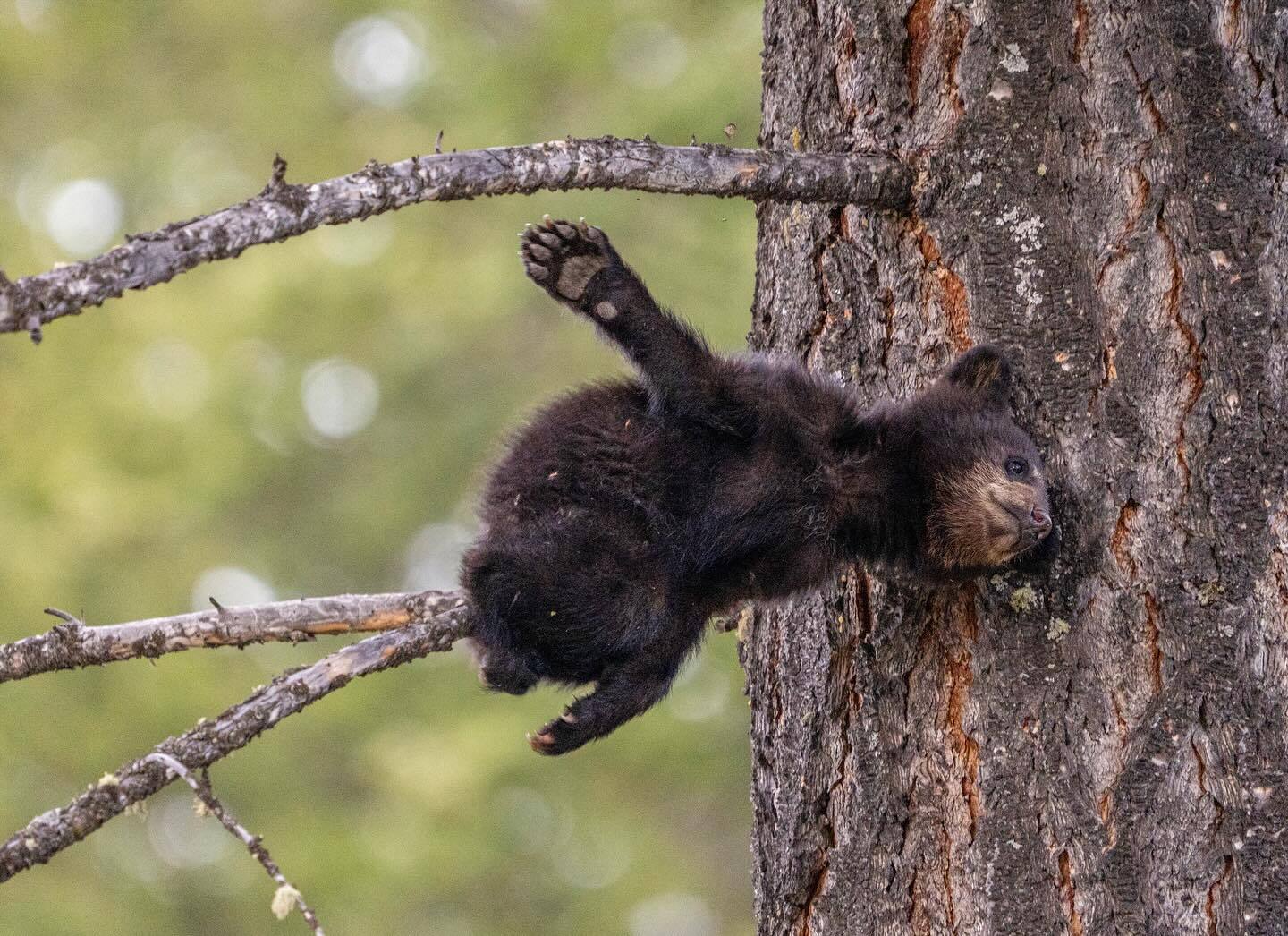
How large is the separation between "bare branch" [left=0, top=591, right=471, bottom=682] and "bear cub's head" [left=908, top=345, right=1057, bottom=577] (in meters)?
1.20

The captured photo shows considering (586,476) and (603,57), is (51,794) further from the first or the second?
(586,476)

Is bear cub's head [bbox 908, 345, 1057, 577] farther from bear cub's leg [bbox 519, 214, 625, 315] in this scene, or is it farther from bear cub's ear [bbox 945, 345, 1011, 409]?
bear cub's leg [bbox 519, 214, 625, 315]

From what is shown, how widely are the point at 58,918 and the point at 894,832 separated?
7.61 m

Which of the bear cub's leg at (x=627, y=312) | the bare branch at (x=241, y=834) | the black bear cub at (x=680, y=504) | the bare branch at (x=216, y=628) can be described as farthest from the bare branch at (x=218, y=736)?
the bear cub's leg at (x=627, y=312)

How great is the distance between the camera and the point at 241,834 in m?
2.62

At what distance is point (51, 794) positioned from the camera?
31.7ft

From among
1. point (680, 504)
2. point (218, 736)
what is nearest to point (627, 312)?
point (680, 504)

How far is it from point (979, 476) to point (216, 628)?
183 cm

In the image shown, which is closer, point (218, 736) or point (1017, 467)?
point (218, 736)

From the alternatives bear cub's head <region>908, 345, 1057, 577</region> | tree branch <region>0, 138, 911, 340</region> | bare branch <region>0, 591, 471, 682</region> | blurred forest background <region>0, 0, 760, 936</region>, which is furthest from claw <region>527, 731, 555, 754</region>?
blurred forest background <region>0, 0, 760, 936</region>

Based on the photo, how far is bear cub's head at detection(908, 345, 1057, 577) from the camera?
327 cm

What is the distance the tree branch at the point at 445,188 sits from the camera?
2078mm

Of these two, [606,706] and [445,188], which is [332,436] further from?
[445,188]

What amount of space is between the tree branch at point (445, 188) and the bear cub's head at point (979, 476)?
478mm
